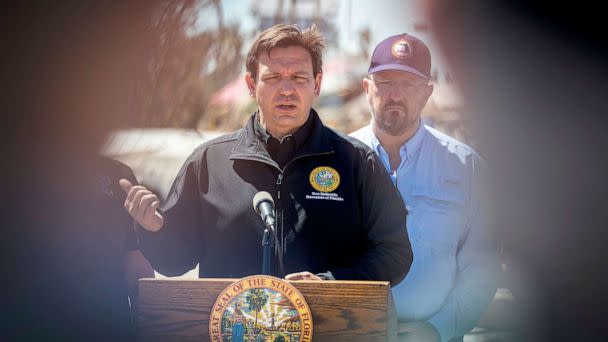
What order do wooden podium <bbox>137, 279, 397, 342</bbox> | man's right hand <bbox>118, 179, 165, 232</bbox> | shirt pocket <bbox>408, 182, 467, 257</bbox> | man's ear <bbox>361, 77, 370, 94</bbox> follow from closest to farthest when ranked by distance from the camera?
wooden podium <bbox>137, 279, 397, 342</bbox>
man's right hand <bbox>118, 179, 165, 232</bbox>
shirt pocket <bbox>408, 182, 467, 257</bbox>
man's ear <bbox>361, 77, 370, 94</bbox>

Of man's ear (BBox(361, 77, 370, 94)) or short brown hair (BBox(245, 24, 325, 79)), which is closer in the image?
short brown hair (BBox(245, 24, 325, 79))

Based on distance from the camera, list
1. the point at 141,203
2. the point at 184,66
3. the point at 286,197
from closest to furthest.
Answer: the point at 141,203
the point at 286,197
the point at 184,66

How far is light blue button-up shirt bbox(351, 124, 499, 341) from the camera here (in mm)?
3000

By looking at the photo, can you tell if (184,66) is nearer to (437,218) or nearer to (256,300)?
(437,218)

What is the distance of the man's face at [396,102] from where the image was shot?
10.0 feet

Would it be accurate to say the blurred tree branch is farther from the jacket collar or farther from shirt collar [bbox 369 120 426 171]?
shirt collar [bbox 369 120 426 171]

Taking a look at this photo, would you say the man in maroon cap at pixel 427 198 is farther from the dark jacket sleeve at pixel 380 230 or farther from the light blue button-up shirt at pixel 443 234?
the dark jacket sleeve at pixel 380 230

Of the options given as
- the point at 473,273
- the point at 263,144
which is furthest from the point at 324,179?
the point at 473,273

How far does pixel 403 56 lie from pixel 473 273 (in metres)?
0.93

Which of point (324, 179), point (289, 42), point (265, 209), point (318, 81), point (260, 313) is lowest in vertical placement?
point (260, 313)

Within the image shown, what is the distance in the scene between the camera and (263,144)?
268 centimetres

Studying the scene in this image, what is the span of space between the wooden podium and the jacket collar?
644mm

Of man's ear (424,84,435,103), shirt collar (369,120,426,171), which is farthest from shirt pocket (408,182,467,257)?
man's ear (424,84,435,103)

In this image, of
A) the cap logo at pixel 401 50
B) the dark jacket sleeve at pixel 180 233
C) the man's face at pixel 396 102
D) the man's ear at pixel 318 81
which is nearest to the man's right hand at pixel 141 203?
the dark jacket sleeve at pixel 180 233
